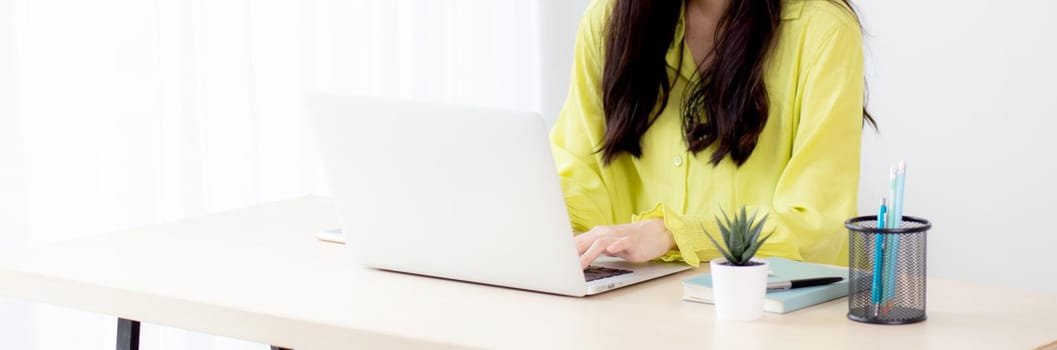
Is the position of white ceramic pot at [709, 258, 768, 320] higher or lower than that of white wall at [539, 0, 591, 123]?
lower

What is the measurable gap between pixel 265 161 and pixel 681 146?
1235mm

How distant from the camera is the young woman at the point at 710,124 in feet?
5.46

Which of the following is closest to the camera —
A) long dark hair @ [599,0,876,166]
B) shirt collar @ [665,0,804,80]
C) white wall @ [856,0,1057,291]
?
long dark hair @ [599,0,876,166]

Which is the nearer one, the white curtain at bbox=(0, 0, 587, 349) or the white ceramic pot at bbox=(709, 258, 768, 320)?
the white ceramic pot at bbox=(709, 258, 768, 320)

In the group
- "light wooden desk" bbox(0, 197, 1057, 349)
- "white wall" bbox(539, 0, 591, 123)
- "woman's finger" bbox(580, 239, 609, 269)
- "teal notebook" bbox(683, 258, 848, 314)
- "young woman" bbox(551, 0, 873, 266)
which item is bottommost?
"light wooden desk" bbox(0, 197, 1057, 349)

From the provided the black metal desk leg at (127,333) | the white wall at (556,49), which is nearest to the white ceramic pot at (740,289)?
the black metal desk leg at (127,333)

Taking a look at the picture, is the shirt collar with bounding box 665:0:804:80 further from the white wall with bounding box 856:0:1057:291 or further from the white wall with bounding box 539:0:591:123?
the white wall with bounding box 539:0:591:123

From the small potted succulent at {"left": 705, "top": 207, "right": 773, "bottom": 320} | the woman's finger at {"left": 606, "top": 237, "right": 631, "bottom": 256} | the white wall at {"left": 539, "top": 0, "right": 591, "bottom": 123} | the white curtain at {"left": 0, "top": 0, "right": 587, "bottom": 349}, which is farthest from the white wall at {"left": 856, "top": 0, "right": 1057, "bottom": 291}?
the small potted succulent at {"left": 705, "top": 207, "right": 773, "bottom": 320}

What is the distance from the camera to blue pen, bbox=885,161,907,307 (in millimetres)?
1259

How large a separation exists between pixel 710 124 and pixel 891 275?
642mm

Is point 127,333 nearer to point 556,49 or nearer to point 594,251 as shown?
point 594,251

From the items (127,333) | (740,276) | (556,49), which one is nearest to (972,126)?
(556,49)

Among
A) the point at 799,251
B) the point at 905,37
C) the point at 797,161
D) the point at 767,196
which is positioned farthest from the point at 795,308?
the point at 905,37

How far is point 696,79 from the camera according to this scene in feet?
6.40
